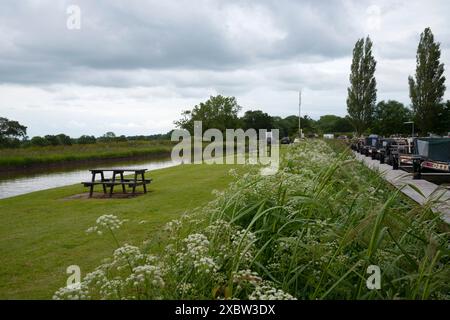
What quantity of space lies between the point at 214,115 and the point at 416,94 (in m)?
25.4

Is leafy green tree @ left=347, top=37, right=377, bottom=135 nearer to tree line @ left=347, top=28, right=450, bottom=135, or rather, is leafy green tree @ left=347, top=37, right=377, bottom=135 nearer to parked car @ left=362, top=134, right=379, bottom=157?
tree line @ left=347, top=28, right=450, bottom=135

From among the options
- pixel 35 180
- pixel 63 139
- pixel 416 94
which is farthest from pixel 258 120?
pixel 35 180

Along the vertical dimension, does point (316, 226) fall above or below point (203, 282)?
above

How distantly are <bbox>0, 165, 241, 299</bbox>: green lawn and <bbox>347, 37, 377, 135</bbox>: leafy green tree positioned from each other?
50438mm

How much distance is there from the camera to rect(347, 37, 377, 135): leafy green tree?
199ft

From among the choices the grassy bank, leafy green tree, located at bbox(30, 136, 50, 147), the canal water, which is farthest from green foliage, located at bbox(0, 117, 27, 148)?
the canal water

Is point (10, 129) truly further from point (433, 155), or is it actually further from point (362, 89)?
point (433, 155)

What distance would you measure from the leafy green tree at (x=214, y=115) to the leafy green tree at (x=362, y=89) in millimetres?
16637

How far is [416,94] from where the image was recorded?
5194cm

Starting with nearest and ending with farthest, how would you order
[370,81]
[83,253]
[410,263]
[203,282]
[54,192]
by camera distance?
[203,282], [410,263], [83,253], [54,192], [370,81]

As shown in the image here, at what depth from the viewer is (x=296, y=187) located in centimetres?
528
